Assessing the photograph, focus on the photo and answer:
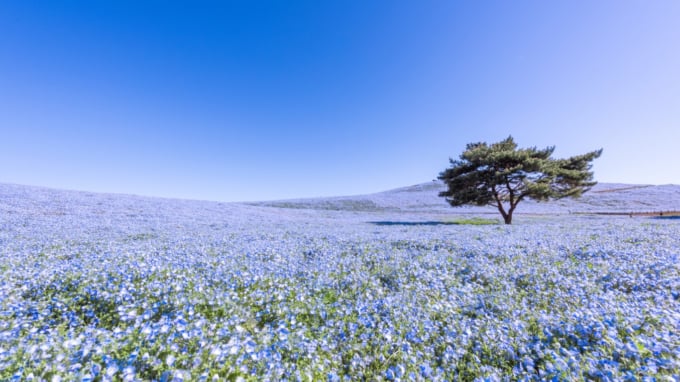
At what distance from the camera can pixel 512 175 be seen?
23.5 m

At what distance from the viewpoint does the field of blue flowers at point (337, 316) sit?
2.82 meters

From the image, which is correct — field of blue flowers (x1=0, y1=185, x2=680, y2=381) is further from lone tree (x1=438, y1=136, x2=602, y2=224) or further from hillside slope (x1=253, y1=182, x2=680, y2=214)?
hillside slope (x1=253, y1=182, x2=680, y2=214)

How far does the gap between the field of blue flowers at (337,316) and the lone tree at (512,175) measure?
16.2 m

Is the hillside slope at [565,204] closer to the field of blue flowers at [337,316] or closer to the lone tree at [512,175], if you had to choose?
the lone tree at [512,175]

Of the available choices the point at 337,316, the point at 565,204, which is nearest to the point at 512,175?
the point at 337,316

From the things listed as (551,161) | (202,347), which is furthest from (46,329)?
(551,161)

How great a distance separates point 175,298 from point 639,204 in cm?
7685

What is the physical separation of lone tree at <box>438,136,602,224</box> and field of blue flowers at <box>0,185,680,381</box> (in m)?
16.2

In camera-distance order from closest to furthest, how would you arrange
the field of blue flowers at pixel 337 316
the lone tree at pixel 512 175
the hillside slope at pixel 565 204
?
the field of blue flowers at pixel 337 316 < the lone tree at pixel 512 175 < the hillside slope at pixel 565 204

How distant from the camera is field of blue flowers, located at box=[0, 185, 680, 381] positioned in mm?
2820

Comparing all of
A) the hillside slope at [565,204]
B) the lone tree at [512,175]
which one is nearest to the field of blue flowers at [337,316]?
the lone tree at [512,175]

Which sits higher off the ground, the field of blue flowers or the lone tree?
the lone tree

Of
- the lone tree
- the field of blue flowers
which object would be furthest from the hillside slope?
the field of blue flowers

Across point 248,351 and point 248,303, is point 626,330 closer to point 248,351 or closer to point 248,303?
point 248,351
